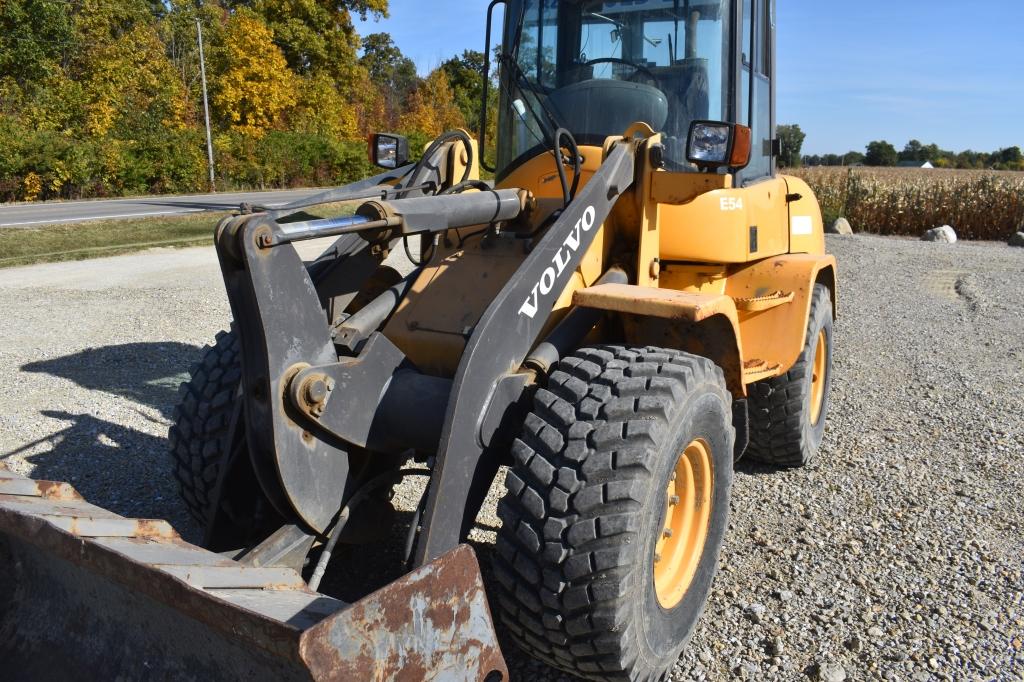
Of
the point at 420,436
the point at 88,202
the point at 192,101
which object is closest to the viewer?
the point at 420,436

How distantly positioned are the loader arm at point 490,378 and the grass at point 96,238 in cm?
1077

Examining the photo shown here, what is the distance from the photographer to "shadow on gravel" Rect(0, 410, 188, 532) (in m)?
4.55

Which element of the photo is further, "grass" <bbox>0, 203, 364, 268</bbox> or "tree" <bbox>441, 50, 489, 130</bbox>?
"tree" <bbox>441, 50, 489, 130</bbox>

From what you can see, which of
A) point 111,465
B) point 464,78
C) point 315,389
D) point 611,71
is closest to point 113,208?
point 111,465

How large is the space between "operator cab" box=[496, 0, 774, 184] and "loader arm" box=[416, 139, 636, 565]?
892 mm

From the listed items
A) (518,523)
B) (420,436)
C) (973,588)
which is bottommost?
(973,588)

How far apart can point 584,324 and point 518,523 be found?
3.26 ft

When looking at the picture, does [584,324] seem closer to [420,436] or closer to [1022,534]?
[420,436]

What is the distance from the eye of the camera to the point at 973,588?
12.1 feet

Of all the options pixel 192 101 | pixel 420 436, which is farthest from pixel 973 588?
pixel 192 101

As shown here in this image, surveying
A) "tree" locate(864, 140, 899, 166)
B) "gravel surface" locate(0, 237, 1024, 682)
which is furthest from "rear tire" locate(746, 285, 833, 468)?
"tree" locate(864, 140, 899, 166)

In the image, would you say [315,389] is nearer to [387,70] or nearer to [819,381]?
[819,381]

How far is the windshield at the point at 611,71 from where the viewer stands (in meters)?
4.12

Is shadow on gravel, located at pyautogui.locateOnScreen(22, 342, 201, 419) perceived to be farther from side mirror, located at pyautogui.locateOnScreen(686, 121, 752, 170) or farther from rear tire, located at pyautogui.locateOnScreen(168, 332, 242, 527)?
side mirror, located at pyautogui.locateOnScreen(686, 121, 752, 170)
